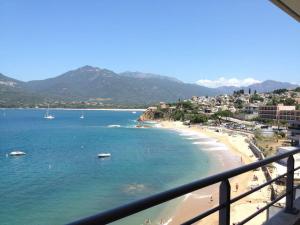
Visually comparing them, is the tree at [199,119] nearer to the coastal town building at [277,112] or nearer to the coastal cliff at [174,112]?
the coastal cliff at [174,112]

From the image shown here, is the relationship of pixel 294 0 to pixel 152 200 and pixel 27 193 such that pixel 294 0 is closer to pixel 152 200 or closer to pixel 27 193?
pixel 152 200

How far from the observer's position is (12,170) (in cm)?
4138

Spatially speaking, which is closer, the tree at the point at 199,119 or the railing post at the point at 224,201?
the railing post at the point at 224,201

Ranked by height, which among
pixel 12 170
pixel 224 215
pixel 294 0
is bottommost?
pixel 12 170

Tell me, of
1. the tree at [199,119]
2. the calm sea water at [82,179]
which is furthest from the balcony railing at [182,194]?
the tree at [199,119]

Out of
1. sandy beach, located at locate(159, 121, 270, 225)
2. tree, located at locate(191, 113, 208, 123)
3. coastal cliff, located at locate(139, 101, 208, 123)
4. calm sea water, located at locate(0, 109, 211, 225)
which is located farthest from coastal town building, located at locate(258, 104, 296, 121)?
sandy beach, located at locate(159, 121, 270, 225)

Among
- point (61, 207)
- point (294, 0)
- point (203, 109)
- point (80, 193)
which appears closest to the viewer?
point (294, 0)

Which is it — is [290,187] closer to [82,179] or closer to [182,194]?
[182,194]

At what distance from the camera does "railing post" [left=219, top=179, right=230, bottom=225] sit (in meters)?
2.04

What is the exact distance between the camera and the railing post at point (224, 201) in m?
2.04

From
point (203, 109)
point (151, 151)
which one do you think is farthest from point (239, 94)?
point (151, 151)

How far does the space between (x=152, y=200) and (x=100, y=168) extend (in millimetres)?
40721

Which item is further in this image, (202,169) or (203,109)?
(203,109)

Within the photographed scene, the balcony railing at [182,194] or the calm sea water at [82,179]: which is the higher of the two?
the balcony railing at [182,194]
